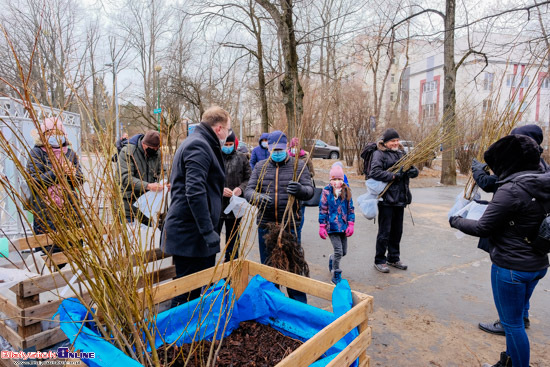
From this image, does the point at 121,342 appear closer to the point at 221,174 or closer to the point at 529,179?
the point at 221,174

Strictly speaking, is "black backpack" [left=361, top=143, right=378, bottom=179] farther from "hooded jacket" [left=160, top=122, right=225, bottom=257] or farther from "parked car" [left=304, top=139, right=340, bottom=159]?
"parked car" [left=304, top=139, right=340, bottom=159]

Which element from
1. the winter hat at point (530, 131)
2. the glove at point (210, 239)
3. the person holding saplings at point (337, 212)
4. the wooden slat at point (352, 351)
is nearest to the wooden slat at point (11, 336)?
the glove at point (210, 239)

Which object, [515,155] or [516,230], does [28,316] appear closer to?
[516,230]

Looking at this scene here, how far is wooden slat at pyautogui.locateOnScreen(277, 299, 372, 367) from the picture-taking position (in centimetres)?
158

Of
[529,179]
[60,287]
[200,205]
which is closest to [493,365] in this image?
[529,179]

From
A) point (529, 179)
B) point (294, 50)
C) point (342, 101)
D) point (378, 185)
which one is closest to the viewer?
point (529, 179)

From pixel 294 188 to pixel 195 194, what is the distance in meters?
1.21

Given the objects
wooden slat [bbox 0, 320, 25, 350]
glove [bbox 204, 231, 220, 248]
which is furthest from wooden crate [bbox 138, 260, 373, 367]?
wooden slat [bbox 0, 320, 25, 350]

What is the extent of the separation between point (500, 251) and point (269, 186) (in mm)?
1991

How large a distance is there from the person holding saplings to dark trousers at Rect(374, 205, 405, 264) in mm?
608

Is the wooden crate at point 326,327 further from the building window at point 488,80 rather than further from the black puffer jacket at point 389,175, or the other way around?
the building window at point 488,80

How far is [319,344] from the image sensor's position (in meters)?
1.71

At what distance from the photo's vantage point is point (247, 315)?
8.30 feet

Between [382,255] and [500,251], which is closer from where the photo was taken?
[500,251]
